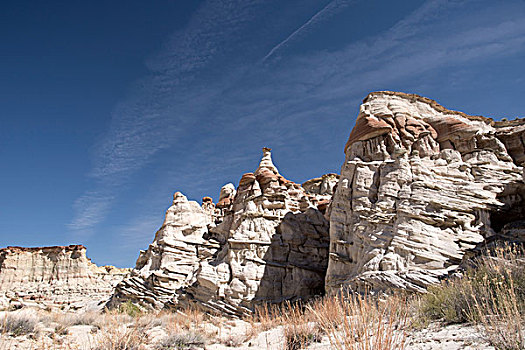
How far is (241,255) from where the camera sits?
25609 mm

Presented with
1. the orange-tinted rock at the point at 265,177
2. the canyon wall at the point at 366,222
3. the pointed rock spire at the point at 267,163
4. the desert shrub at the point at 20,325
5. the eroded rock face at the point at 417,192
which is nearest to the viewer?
the desert shrub at the point at 20,325

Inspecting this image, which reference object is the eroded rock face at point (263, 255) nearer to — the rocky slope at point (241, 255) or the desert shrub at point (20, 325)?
the rocky slope at point (241, 255)

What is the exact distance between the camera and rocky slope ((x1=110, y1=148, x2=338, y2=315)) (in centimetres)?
2381

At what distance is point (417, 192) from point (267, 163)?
19.3 meters

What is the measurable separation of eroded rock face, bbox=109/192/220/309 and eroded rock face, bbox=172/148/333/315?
1.66 metres

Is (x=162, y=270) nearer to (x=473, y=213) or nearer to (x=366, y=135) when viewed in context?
(x=366, y=135)

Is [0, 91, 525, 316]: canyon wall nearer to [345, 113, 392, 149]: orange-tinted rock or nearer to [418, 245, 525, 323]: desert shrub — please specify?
[345, 113, 392, 149]: orange-tinted rock

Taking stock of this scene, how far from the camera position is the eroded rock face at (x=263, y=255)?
76.9 feet

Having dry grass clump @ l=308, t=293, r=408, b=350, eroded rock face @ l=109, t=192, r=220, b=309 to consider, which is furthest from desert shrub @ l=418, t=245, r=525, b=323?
eroded rock face @ l=109, t=192, r=220, b=309

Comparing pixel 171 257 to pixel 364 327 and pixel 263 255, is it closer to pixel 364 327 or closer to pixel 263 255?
pixel 263 255

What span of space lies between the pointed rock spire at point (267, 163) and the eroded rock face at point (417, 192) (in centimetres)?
1145

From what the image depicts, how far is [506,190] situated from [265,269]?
16321 mm

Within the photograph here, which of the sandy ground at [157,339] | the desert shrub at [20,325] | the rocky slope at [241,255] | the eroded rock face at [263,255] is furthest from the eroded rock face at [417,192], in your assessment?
the desert shrub at [20,325]

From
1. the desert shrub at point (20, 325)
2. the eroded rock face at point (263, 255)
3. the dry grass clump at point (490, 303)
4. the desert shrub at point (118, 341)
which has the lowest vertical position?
the dry grass clump at point (490, 303)
